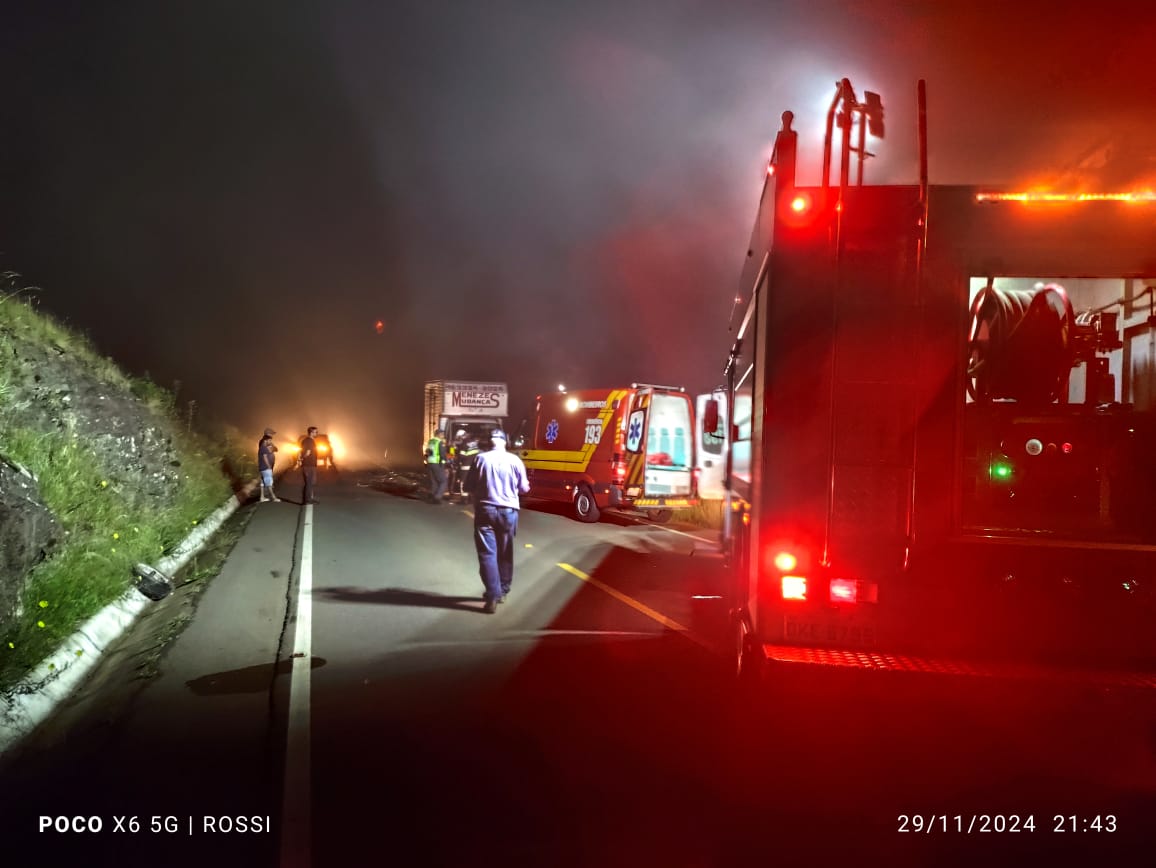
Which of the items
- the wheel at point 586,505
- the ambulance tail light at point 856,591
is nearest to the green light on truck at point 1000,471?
the ambulance tail light at point 856,591

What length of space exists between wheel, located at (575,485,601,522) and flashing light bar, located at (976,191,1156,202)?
12.6m

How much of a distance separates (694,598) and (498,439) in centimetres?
277

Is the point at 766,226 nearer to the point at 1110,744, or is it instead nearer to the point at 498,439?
the point at 1110,744

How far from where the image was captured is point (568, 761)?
4.38m

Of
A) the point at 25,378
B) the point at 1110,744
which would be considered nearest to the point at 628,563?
the point at 1110,744

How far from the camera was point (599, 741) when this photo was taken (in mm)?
4676

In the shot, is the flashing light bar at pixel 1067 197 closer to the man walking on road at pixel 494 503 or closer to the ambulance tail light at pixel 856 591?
the ambulance tail light at pixel 856 591

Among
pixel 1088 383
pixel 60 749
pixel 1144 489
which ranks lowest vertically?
pixel 60 749

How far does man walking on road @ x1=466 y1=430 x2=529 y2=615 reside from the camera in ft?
26.3

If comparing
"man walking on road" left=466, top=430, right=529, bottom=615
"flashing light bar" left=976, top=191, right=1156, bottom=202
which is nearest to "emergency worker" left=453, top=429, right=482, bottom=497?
"man walking on road" left=466, top=430, right=529, bottom=615

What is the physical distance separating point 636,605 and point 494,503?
1865 millimetres

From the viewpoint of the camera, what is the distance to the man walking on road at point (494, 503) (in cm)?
801
